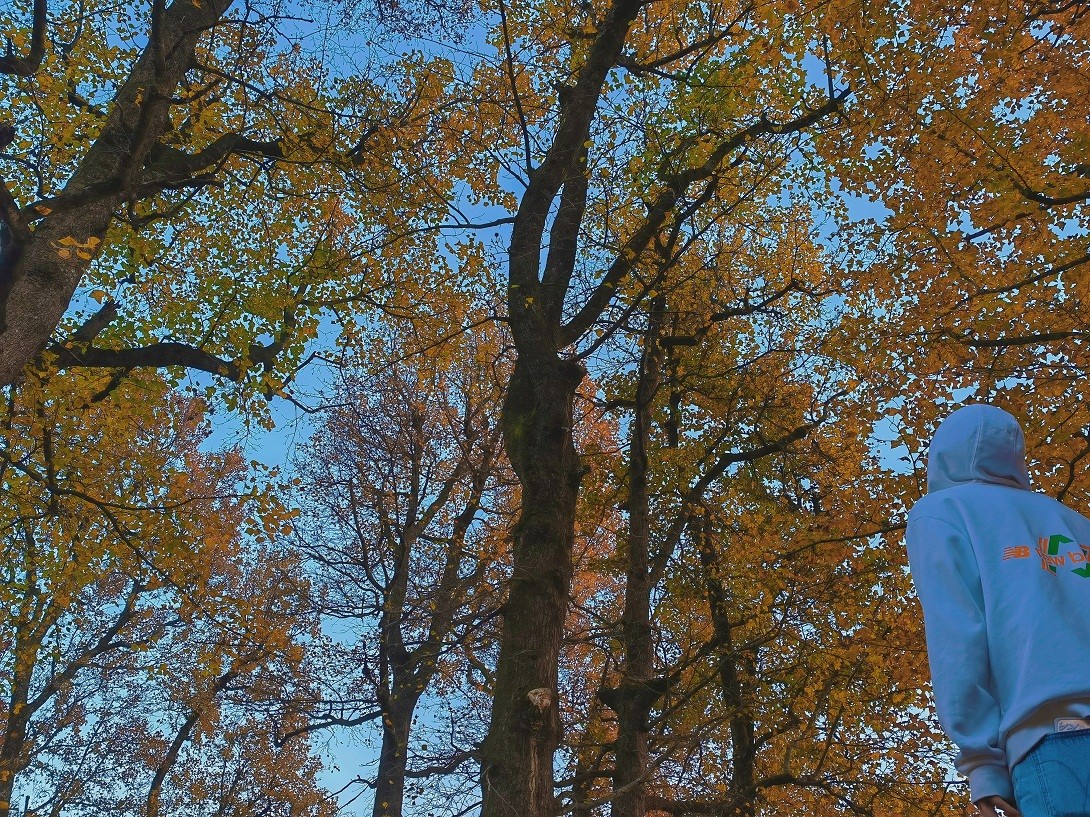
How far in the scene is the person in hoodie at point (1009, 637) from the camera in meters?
1.81

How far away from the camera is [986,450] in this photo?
2.40m

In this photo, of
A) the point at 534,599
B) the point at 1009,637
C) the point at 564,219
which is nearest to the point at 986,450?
the point at 1009,637

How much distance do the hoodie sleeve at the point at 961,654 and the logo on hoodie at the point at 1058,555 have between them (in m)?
0.16

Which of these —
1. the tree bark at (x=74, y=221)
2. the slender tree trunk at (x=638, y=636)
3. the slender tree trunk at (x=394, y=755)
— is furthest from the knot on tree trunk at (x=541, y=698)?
the slender tree trunk at (x=394, y=755)

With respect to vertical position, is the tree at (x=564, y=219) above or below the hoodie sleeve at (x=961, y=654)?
above

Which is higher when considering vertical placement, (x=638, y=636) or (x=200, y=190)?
(x=200, y=190)

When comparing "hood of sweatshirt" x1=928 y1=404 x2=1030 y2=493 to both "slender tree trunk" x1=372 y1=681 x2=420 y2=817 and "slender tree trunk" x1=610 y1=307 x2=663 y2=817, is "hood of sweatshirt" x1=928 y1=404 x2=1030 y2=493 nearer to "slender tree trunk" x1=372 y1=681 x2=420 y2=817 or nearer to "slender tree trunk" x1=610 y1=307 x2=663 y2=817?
"slender tree trunk" x1=610 y1=307 x2=663 y2=817

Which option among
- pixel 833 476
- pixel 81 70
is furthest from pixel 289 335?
pixel 833 476

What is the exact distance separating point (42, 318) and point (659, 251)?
5.38 m

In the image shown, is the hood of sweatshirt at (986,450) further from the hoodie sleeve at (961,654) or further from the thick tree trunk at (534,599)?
the thick tree trunk at (534,599)

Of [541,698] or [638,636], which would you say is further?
[638,636]

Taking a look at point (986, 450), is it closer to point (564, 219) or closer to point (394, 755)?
point (564, 219)

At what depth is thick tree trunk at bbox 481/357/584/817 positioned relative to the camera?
182 inches

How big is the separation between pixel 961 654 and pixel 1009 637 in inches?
4.5
